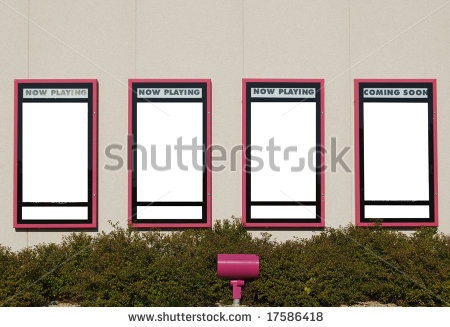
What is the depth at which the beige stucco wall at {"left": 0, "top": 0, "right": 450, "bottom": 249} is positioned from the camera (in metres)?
10.5

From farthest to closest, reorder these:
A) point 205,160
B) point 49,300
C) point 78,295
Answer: point 205,160
point 49,300
point 78,295

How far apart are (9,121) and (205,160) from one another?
3.74m

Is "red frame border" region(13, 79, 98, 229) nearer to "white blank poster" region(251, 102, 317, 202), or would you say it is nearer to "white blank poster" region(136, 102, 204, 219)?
"white blank poster" region(136, 102, 204, 219)

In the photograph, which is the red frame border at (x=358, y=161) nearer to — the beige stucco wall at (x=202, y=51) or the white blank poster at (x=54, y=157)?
the beige stucco wall at (x=202, y=51)

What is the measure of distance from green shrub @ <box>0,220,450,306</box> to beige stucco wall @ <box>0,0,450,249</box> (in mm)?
1491

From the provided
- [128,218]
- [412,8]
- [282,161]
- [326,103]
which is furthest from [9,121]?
[412,8]

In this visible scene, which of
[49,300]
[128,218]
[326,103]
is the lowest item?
[49,300]

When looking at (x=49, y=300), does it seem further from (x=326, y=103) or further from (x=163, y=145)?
(x=326, y=103)

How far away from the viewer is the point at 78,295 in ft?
28.6

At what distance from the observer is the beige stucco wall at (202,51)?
10461mm

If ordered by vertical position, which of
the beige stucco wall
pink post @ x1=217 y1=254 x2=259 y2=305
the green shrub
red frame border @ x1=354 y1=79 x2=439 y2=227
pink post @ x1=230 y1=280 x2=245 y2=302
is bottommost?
the green shrub

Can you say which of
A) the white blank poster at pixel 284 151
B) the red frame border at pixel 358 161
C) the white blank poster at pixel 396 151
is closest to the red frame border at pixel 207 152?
the white blank poster at pixel 284 151

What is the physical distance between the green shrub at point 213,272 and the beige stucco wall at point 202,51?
4.89 feet

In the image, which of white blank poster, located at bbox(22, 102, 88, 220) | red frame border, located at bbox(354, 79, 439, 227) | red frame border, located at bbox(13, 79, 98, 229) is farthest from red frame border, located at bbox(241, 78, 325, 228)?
white blank poster, located at bbox(22, 102, 88, 220)
